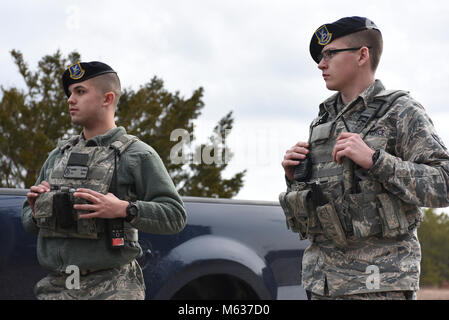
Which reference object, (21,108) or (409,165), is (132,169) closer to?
(409,165)

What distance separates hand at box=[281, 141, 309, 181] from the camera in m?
2.48

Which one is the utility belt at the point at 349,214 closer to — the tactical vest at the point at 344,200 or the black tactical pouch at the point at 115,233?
the tactical vest at the point at 344,200

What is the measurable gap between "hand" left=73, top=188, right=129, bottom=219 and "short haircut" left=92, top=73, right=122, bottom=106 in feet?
1.85

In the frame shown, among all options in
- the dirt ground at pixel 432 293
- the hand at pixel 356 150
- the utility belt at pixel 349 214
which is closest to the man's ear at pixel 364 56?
the hand at pixel 356 150

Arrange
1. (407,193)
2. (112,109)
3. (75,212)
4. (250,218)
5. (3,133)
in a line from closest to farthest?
(407,193), (75,212), (112,109), (250,218), (3,133)

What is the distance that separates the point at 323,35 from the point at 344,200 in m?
0.77

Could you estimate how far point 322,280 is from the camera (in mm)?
2375

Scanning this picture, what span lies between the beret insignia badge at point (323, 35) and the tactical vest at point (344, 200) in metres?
0.33

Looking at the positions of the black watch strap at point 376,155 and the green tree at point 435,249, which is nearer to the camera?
the black watch strap at point 376,155

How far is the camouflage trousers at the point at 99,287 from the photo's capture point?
247cm

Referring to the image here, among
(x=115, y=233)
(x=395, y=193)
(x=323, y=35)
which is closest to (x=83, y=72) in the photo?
(x=115, y=233)

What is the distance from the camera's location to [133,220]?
2.45 meters

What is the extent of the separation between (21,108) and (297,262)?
13.4m
